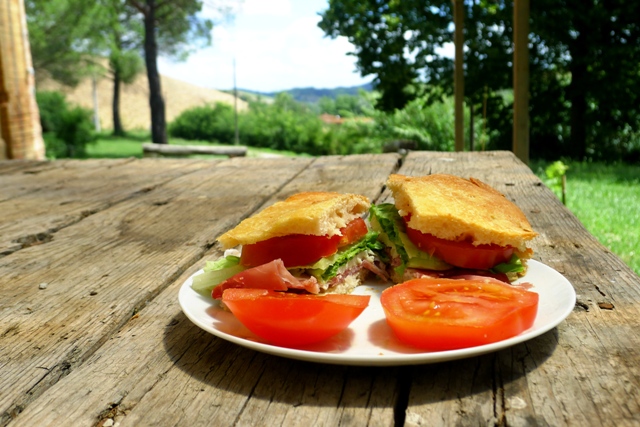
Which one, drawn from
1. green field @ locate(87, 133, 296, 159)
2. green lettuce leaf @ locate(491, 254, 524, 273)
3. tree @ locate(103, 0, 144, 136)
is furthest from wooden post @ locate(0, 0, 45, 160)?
tree @ locate(103, 0, 144, 136)

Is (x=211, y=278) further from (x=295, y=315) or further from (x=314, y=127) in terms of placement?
(x=314, y=127)

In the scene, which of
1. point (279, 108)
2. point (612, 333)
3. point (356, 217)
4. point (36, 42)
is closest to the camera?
point (612, 333)

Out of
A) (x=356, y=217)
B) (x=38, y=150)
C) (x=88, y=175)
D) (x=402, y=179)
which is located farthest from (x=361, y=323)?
(x=38, y=150)

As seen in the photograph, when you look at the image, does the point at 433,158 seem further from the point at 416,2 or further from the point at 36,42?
the point at 36,42

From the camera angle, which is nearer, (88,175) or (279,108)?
(88,175)

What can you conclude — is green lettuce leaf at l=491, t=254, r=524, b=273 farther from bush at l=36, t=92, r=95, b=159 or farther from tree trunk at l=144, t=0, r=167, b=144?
bush at l=36, t=92, r=95, b=159

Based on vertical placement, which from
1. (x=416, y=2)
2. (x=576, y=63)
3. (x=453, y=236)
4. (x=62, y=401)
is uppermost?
(x=416, y=2)

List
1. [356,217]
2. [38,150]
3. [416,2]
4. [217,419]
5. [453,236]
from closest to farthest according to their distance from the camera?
[217,419]
[453,236]
[356,217]
[38,150]
[416,2]
